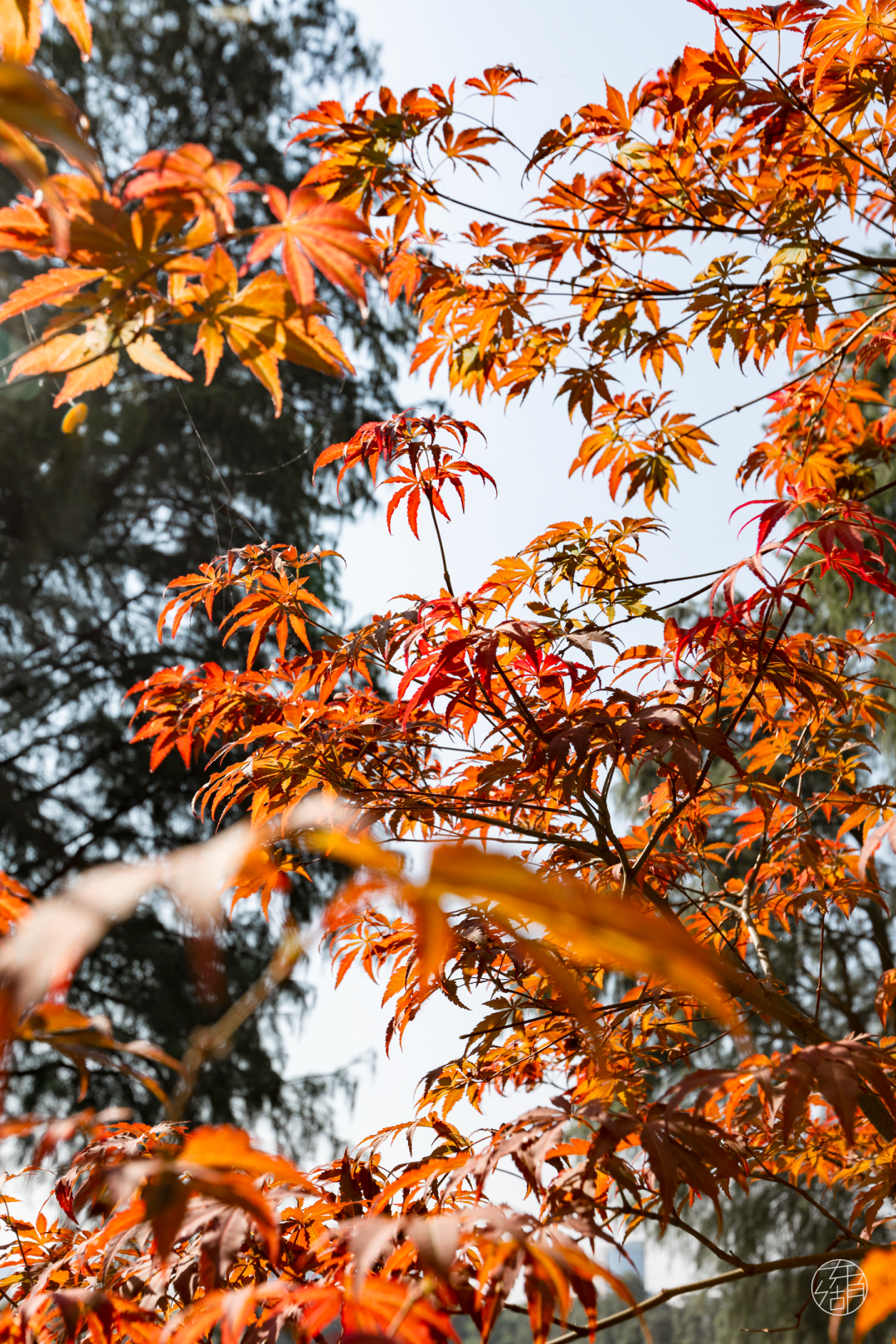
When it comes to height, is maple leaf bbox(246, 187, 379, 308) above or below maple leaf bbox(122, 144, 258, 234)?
above

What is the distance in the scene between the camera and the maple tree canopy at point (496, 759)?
0.35 metres

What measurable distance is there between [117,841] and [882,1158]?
492 centimetres

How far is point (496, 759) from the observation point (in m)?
1.10

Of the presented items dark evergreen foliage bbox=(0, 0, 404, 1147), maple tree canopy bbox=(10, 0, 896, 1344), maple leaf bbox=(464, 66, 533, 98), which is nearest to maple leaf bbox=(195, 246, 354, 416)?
maple tree canopy bbox=(10, 0, 896, 1344)

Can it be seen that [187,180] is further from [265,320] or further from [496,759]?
[496,759]

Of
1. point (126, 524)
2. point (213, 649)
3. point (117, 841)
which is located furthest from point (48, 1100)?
point (126, 524)

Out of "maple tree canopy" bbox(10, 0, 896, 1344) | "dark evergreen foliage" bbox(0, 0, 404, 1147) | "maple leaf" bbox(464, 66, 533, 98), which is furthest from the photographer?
"dark evergreen foliage" bbox(0, 0, 404, 1147)

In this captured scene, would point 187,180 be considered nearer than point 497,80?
Yes

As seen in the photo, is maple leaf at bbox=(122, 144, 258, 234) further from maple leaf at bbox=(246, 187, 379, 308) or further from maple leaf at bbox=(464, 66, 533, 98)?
maple leaf at bbox=(464, 66, 533, 98)

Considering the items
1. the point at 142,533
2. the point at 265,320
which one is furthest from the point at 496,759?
the point at 142,533

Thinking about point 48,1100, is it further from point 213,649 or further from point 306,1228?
point 306,1228

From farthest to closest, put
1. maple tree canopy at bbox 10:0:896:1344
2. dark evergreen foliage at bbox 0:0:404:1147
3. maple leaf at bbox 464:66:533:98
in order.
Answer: dark evergreen foliage at bbox 0:0:404:1147 < maple leaf at bbox 464:66:533:98 < maple tree canopy at bbox 10:0:896:1344

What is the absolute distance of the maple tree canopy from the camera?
13.8 inches

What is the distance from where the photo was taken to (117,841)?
532 centimetres
